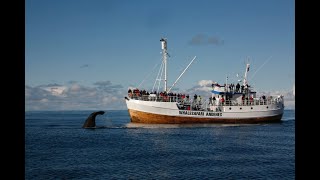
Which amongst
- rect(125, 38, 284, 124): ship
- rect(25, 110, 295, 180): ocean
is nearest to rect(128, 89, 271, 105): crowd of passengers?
rect(125, 38, 284, 124): ship

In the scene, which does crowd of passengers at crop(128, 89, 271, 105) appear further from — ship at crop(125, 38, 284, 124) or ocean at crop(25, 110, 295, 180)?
ocean at crop(25, 110, 295, 180)

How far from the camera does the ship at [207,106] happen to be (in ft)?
237

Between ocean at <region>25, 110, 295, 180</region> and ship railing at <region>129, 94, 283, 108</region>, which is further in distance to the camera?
ship railing at <region>129, 94, 283, 108</region>

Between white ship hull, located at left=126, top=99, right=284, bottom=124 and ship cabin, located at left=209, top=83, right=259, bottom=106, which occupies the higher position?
ship cabin, located at left=209, top=83, right=259, bottom=106

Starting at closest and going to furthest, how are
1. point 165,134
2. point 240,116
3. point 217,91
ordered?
point 165,134 < point 240,116 < point 217,91

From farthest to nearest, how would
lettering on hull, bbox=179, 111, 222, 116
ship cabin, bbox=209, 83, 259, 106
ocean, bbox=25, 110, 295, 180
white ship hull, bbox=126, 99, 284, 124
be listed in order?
ship cabin, bbox=209, 83, 259, 106 → lettering on hull, bbox=179, 111, 222, 116 → white ship hull, bbox=126, 99, 284, 124 → ocean, bbox=25, 110, 295, 180

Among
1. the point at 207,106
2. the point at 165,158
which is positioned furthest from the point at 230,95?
the point at 165,158

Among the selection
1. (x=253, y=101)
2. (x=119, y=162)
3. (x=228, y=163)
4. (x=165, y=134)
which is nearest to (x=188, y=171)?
(x=228, y=163)

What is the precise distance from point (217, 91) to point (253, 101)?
8.73 meters

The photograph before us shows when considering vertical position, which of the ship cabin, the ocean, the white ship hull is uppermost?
the ship cabin

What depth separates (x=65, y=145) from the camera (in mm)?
47219

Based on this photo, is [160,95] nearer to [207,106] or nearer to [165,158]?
[207,106]

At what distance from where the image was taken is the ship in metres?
72.1
